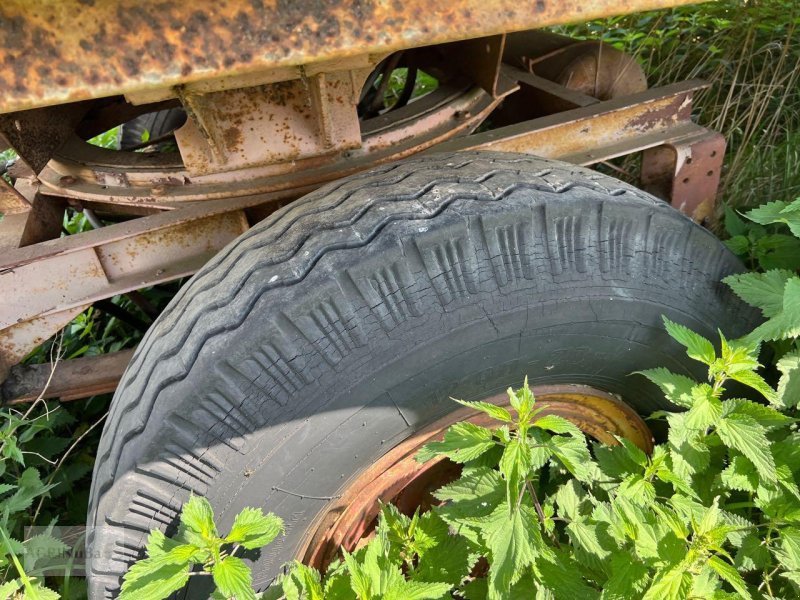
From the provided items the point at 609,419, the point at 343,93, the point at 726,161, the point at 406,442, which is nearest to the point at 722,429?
the point at 609,419

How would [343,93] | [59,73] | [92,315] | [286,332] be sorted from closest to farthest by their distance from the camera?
[59,73]
[286,332]
[343,93]
[92,315]

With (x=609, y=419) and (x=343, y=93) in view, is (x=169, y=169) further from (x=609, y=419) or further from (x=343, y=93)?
(x=609, y=419)

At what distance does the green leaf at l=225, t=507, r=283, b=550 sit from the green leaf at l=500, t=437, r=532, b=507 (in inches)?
17.6

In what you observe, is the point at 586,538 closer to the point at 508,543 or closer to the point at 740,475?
the point at 508,543

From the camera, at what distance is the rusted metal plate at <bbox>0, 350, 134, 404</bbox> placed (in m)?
1.89

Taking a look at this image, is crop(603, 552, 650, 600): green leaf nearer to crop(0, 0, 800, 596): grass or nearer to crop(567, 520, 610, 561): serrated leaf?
crop(567, 520, 610, 561): serrated leaf

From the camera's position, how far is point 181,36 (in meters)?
0.85

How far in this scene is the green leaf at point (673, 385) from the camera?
1.45 m

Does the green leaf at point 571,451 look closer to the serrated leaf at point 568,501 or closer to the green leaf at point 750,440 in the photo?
the serrated leaf at point 568,501

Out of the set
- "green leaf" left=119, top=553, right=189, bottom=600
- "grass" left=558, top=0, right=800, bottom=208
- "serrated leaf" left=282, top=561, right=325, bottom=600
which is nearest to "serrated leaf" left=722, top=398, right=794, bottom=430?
"serrated leaf" left=282, top=561, right=325, bottom=600

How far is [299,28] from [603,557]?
3.91 ft

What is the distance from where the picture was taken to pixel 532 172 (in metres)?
1.46

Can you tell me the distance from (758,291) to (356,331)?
3.31 ft

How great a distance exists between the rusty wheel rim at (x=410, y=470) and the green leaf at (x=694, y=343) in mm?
242
